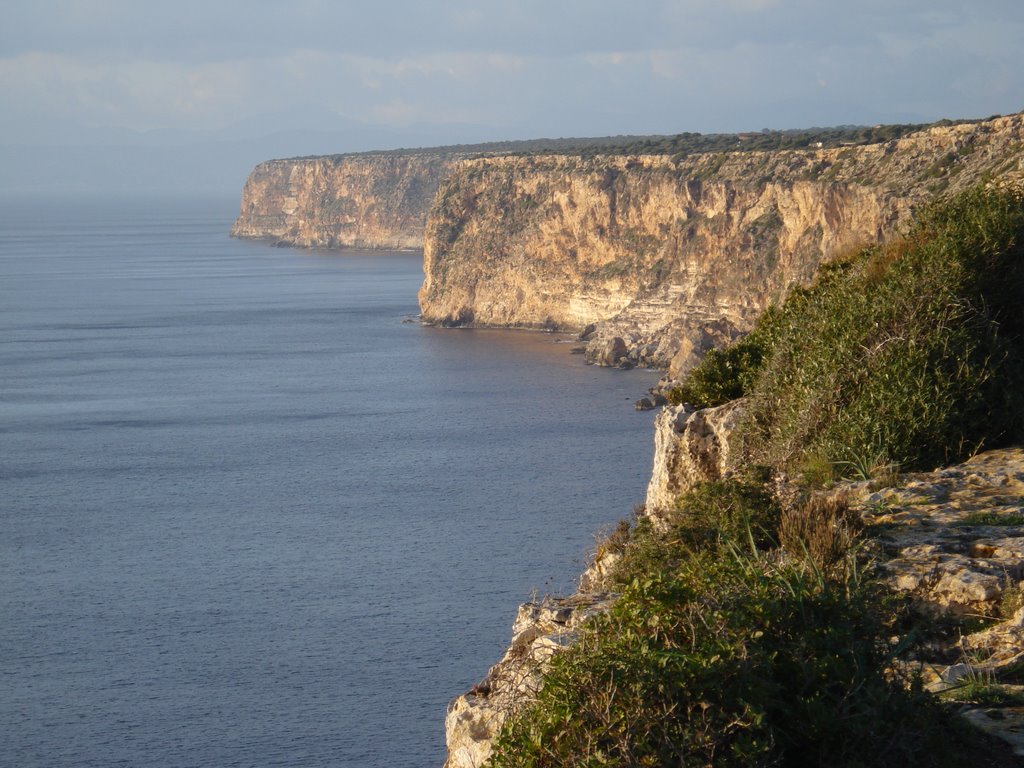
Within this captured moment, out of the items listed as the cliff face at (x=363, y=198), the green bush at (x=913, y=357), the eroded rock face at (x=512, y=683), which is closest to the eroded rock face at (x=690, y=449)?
the green bush at (x=913, y=357)

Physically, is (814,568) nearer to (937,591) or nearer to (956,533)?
(937,591)

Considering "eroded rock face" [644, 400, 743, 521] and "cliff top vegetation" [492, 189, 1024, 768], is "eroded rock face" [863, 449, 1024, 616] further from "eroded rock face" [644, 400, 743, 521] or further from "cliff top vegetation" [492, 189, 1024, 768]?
"eroded rock face" [644, 400, 743, 521]

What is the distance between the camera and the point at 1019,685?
19.5 ft

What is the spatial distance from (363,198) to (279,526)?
139858 mm

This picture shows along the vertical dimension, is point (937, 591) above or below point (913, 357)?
below

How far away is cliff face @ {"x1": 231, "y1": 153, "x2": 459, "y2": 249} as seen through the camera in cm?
17100

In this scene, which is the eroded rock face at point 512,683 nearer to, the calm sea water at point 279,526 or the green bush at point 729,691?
the green bush at point 729,691

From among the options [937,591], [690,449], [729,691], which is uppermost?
[729,691]

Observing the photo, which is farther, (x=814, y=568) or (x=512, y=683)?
(x=512, y=683)

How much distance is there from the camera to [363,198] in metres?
177

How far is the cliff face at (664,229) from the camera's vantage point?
62344 mm

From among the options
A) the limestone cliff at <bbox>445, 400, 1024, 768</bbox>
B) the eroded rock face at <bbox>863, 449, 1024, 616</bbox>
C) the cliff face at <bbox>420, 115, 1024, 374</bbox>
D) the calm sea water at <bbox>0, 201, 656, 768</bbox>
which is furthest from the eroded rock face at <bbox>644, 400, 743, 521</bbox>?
the cliff face at <bbox>420, 115, 1024, 374</bbox>

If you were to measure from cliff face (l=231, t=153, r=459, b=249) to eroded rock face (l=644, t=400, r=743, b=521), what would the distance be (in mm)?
157003

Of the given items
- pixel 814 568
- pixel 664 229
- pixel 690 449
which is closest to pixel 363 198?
pixel 664 229
